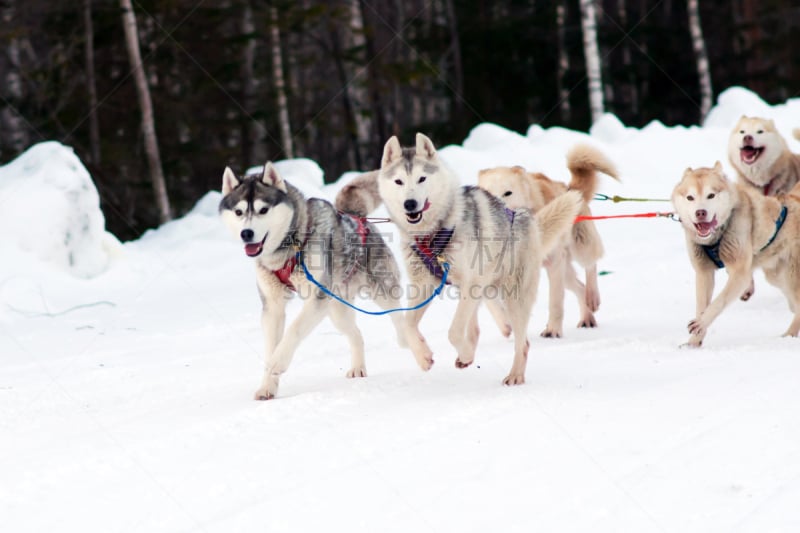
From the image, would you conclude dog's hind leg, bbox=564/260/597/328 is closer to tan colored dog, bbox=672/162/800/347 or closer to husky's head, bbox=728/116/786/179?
tan colored dog, bbox=672/162/800/347

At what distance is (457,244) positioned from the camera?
398cm

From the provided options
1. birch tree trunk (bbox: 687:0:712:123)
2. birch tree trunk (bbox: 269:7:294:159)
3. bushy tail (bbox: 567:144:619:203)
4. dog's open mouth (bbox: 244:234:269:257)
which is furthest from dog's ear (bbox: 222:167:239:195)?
birch tree trunk (bbox: 687:0:712:123)

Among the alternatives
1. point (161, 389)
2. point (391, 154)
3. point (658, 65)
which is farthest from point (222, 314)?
point (658, 65)

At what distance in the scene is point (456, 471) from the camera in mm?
2686

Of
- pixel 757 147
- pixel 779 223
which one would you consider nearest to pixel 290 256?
pixel 779 223

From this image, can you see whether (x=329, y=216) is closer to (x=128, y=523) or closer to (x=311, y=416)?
(x=311, y=416)

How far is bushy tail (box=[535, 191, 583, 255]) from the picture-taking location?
441 centimetres

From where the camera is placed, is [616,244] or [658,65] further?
[658,65]

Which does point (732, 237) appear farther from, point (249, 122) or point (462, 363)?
point (249, 122)

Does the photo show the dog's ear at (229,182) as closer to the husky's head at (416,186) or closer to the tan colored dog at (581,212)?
the husky's head at (416,186)

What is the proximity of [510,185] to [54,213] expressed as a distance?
4235 mm

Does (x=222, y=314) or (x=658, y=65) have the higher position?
(x=658, y=65)

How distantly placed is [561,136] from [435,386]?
8.09 meters

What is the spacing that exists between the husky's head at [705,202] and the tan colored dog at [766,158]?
6.67 feet
